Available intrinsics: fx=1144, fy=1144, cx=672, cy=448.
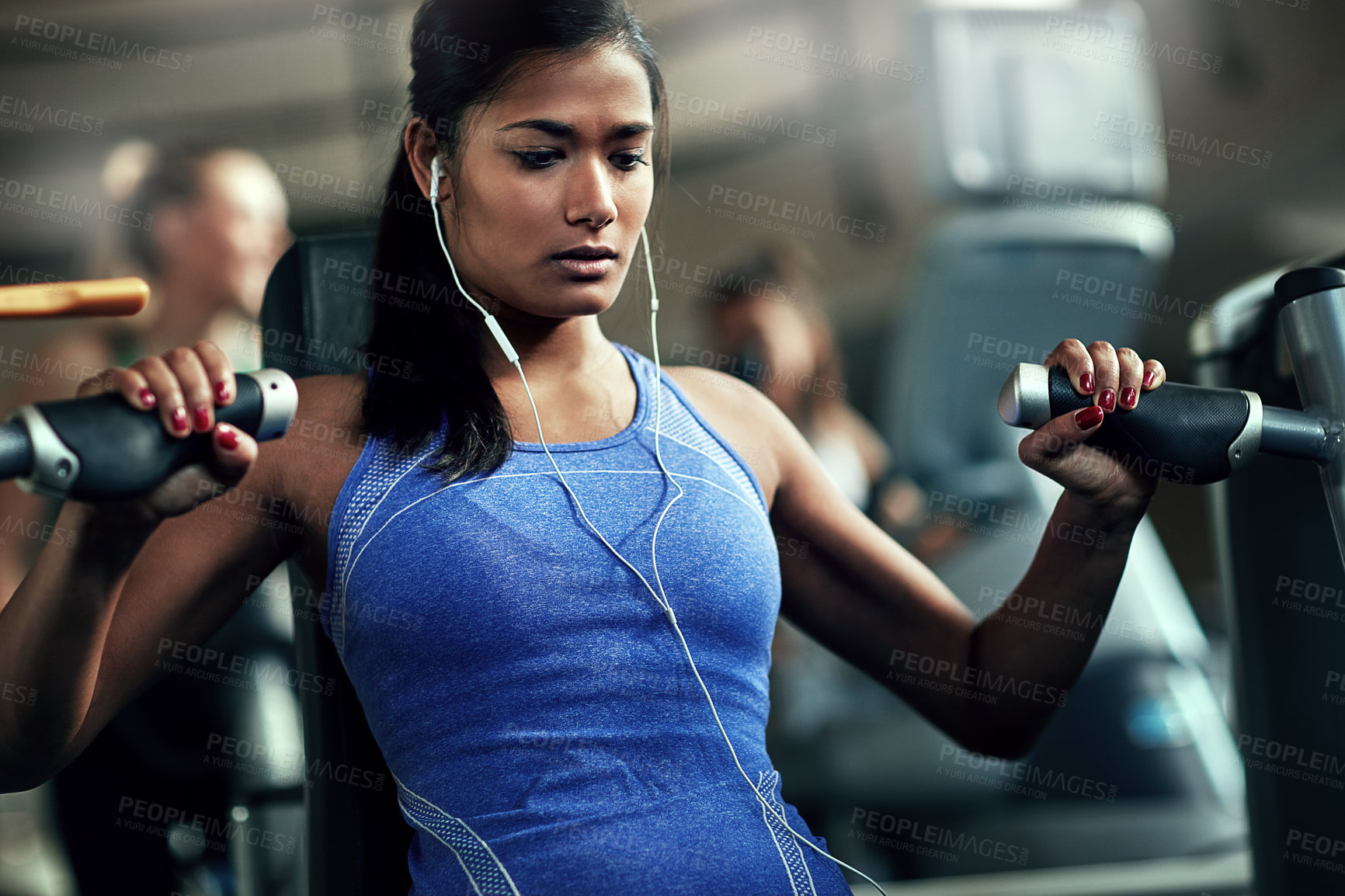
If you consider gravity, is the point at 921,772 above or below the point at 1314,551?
below

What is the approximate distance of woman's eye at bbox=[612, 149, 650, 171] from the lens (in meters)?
1.03

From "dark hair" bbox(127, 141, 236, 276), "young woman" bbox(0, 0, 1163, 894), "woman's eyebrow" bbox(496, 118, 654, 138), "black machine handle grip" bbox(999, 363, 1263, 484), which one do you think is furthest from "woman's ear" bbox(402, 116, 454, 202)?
"dark hair" bbox(127, 141, 236, 276)

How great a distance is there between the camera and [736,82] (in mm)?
6961

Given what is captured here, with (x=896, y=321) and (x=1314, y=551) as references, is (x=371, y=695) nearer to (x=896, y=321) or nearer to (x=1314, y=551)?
(x=1314, y=551)

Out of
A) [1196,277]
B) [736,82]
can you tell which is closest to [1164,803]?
[1196,277]

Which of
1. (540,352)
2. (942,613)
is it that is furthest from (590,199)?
(942,613)

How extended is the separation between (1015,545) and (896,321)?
4.11 metres

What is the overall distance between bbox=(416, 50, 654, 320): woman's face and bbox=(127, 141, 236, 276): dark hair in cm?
107

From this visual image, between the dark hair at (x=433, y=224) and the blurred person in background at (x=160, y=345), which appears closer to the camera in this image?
the dark hair at (x=433, y=224)

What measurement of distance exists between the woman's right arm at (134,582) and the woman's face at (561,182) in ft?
0.89

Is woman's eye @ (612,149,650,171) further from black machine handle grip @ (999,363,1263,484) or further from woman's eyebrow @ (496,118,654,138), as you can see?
black machine handle grip @ (999,363,1263,484)

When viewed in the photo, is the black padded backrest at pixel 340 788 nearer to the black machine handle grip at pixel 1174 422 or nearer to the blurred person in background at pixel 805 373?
the black machine handle grip at pixel 1174 422

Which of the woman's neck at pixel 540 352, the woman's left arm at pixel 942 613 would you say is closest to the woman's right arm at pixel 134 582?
the woman's neck at pixel 540 352

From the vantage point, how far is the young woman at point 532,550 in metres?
0.88
